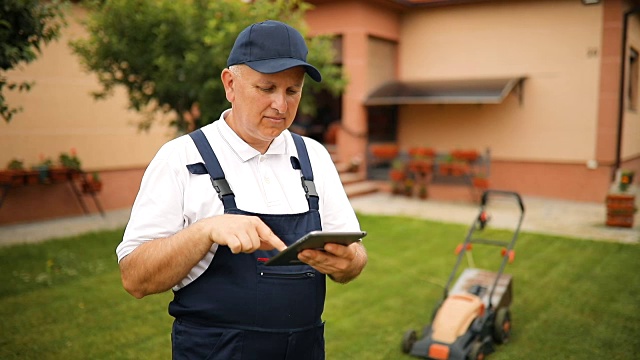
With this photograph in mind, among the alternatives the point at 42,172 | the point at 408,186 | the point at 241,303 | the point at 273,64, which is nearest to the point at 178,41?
the point at 42,172

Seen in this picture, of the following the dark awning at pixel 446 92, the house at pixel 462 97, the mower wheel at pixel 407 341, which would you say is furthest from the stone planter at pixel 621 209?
the mower wheel at pixel 407 341

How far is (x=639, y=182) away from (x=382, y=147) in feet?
22.6

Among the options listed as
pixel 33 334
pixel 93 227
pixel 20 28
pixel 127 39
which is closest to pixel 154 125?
pixel 93 227

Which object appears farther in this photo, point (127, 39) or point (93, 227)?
point (93, 227)

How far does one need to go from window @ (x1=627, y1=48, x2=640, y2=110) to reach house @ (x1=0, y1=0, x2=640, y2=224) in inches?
1.9

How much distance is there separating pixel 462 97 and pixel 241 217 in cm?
1082

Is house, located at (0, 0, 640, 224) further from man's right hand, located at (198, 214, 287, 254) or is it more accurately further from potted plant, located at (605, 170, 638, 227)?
man's right hand, located at (198, 214, 287, 254)

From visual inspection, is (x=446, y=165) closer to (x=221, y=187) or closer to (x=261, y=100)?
(x=261, y=100)

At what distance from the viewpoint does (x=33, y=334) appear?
4.66m

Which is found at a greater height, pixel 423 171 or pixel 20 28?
pixel 20 28

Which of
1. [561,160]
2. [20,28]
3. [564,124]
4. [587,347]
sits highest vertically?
[20,28]

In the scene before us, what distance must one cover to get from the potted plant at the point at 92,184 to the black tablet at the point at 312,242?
28.6 ft

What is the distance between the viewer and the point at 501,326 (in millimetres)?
4465

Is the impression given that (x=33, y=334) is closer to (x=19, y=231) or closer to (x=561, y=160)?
(x=19, y=231)
